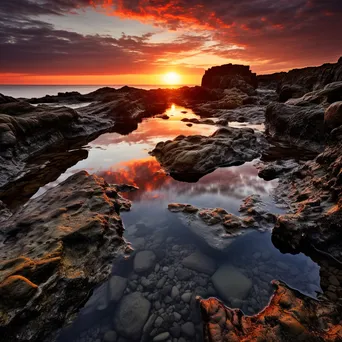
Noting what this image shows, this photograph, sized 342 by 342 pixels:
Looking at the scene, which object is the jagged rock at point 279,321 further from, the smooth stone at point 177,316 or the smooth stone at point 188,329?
the smooth stone at point 177,316

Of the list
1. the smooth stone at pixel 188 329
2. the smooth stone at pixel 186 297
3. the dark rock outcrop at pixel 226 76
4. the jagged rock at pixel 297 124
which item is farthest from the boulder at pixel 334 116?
the dark rock outcrop at pixel 226 76

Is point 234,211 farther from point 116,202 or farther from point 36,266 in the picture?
point 36,266

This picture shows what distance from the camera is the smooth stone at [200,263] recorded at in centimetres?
773

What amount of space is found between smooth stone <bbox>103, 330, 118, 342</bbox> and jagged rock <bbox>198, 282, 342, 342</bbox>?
2310 mm

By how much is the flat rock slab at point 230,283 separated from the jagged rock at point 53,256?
3.77m

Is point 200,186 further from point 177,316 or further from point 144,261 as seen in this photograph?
point 177,316

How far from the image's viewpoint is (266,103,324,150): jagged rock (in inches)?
818

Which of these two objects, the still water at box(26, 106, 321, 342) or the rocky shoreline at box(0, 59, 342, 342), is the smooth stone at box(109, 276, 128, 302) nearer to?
the still water at box(26, 106, 321, 342)

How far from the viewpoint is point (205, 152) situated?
60.7 feet

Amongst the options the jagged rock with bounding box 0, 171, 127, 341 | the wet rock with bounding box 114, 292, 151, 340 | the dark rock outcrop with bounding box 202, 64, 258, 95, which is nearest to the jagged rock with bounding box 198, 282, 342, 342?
the wet rock with bounding box 114, 292, 151, 340

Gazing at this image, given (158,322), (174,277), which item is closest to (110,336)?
(158,322)

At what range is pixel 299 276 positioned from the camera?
7109 mm

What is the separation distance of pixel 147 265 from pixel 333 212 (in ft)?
22.7

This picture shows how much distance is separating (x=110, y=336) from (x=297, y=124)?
24.6 meters
